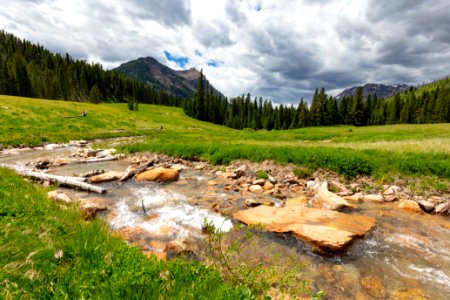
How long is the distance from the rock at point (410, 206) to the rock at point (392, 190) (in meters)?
1.12

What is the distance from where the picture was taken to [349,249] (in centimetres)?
544

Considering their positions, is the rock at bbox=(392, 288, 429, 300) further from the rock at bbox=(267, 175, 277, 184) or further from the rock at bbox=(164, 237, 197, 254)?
the rock at bbox=(267, 175, 277, 184)

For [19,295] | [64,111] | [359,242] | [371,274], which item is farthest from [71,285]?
[64,111]

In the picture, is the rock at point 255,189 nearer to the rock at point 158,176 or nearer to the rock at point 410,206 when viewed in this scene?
the rock at point 158,176

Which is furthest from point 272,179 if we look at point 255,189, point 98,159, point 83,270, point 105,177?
point 98,159

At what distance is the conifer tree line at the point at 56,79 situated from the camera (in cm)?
8306

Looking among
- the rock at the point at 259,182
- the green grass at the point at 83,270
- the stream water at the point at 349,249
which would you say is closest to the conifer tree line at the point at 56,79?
the stream water at the point at 349,249

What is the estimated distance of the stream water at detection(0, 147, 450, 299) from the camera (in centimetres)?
429

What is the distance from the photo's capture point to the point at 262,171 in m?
12.4

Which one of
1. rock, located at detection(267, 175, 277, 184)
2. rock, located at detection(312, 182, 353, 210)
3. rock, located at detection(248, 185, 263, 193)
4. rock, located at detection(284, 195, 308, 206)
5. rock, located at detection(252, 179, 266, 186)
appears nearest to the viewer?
rock, located at detection(312, 182, 353, 210)

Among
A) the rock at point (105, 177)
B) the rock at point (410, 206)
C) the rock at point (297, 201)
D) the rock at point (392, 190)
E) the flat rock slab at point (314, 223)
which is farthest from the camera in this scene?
the rock at point (105, 177)

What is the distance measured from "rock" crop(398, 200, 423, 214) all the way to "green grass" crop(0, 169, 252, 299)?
8.02m

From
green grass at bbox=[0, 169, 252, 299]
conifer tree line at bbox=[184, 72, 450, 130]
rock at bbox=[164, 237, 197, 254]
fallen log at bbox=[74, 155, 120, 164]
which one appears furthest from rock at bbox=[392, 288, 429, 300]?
conifer tree line at bbox=[184, 72, 450, 130]

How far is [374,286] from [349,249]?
1189 mm
